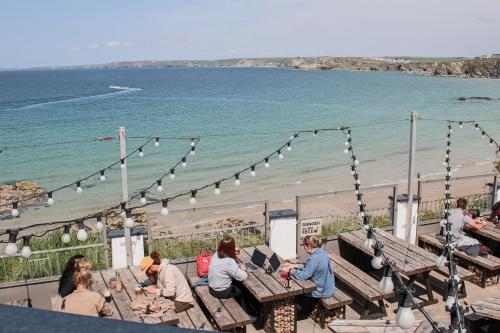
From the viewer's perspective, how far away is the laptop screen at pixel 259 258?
8.39 m

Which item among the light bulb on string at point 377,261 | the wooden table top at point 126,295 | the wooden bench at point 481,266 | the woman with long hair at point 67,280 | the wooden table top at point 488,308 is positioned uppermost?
the light bulb on string at point 377,261

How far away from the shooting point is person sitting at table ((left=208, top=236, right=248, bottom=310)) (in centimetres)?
754

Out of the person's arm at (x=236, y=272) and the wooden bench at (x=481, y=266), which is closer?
the person's arm at (x=236, y=272)

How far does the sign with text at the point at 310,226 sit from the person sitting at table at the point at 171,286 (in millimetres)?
3486

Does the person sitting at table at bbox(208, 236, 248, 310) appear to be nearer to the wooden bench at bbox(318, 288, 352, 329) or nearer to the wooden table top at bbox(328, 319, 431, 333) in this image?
the wooden bench at bbox(318, 288, 352, 329)

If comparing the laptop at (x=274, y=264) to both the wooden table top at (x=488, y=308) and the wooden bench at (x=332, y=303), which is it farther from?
the wooden table top at (x=488, y=308)

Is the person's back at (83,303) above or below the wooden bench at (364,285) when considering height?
above

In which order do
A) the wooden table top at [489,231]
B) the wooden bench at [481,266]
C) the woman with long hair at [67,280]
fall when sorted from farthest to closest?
1. the wooden table top at [489,231]
2. the wooden bench at [481,266]
3. the woman with long hair at [67,280]

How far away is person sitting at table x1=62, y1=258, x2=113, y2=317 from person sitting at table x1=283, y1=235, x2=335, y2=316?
2.84 metres

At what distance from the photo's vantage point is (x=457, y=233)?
9969 mm

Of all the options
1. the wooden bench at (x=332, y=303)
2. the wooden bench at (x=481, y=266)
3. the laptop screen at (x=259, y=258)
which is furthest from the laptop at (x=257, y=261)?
the wooden bench at (x=481, y=266)

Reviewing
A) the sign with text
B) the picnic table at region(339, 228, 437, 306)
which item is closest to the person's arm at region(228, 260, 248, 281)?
the picnic table at region(339, 228, 437, 306)

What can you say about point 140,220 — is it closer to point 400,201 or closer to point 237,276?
point 400,201

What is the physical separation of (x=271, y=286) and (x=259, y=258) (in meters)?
0.89
